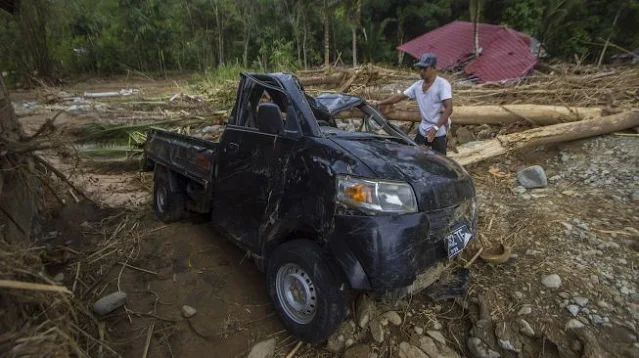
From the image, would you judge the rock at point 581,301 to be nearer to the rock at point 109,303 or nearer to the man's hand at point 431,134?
the man's hand at point 431,134

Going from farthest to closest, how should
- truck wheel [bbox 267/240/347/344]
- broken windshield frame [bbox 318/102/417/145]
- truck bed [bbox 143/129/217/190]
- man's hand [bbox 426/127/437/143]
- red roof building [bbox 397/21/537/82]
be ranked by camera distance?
1. red roof building [bbox 397/21/537/82]
2. man's hand [bbox 426/127/437/143]
3. truck bed [bbox 143/129/217/190]
4. broken windshield frame [bbox 318/102/417/145]
5. truck wheel [bbox 267/240/347/344]

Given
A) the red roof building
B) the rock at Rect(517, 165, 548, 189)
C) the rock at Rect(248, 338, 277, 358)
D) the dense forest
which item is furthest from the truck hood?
the dense forest

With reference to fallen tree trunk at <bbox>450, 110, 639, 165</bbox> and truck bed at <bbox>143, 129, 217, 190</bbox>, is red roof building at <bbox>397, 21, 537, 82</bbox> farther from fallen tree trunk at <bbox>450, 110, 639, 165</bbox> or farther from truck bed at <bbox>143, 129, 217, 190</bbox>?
truck bed at <bbox>143, 129, 217, 190</bbox>

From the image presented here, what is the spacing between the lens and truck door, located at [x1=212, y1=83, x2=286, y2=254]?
2.64 metres

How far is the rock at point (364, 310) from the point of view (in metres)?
2.58

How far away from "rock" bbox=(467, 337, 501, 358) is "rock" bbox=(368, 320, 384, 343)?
2.23 feet

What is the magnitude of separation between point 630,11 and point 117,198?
80.0 ft

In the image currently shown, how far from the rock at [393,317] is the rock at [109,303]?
2.14 metres

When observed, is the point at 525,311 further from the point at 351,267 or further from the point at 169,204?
the point at 169,204

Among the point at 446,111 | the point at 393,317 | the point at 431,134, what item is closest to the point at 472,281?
the point at 393,317

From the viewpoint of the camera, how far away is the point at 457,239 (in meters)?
2.40

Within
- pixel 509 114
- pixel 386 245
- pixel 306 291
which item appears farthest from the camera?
pixel 509 114

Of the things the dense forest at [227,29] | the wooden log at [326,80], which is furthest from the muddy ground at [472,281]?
the dense forest at [227,29]

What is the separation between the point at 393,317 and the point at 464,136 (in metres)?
4.87
